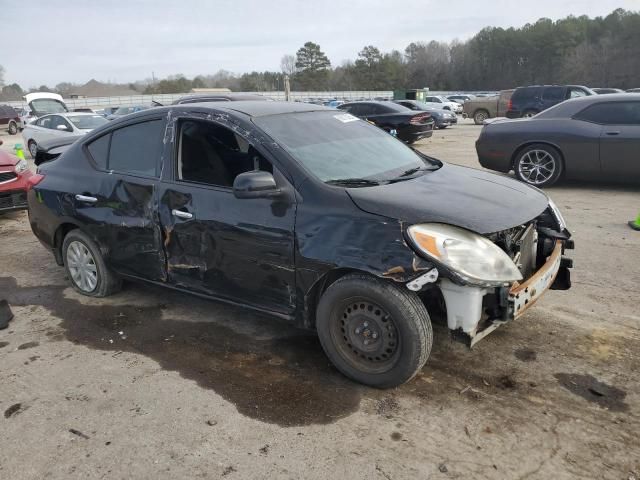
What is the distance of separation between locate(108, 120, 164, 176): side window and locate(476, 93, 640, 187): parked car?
6.51 metres

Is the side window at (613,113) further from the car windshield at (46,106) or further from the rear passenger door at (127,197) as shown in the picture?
the car windshield at (46,106)

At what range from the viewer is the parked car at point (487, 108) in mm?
25422

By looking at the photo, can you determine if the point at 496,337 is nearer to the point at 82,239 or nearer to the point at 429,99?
the point at 82,239

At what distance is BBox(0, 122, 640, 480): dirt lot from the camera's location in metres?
2.51

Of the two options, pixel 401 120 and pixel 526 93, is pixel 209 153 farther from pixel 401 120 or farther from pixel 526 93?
pixel 526 93

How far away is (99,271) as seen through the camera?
454cm

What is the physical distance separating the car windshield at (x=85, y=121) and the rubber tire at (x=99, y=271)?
10.9 metres

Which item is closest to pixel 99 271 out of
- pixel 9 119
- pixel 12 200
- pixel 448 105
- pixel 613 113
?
pixel 12 200

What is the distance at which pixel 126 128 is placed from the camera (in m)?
4.26

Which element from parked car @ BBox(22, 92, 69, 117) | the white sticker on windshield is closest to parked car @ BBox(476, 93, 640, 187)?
the white sticker on windshield

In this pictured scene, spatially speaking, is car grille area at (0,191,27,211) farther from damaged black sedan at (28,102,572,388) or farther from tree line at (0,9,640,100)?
tree line at (0,9,640,100)

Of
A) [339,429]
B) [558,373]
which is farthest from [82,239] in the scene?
[558,373]

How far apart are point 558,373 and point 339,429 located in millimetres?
1456

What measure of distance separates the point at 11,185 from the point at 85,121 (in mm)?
7536
